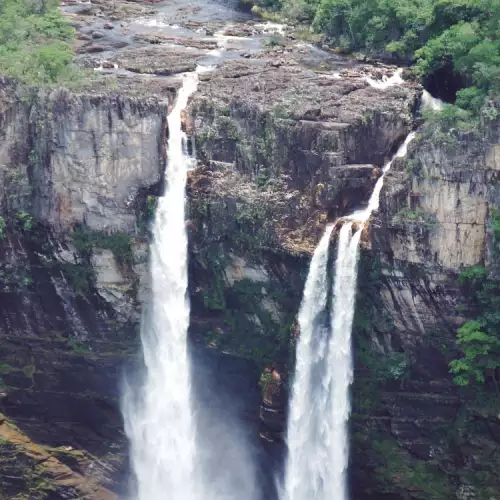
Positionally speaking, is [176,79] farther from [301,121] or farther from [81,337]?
[81,337]

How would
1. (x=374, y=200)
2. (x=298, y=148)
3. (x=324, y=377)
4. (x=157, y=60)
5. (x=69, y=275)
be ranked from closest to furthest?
(x=374, y=200) < (x=298, y=148) < (x=324, y=377) < (x=69, y=275) < (x=157, y=60)

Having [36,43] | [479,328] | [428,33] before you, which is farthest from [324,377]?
[36,43]

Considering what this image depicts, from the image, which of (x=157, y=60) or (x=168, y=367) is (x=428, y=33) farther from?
(x=168, y=367)

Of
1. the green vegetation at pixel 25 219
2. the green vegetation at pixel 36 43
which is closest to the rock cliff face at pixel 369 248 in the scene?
the green vegetation at pixel 36 43

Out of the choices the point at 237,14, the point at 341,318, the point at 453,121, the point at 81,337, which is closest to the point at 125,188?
the point at 81,337

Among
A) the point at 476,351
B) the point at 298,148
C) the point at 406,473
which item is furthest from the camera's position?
the point at 406,473

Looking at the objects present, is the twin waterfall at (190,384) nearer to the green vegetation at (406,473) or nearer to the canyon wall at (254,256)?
the canyon wall at (254,256)
